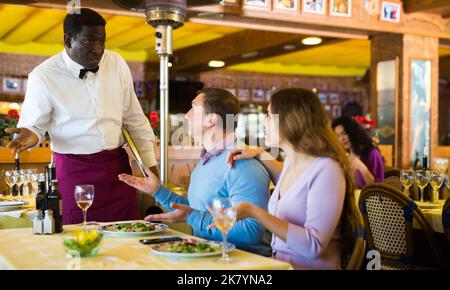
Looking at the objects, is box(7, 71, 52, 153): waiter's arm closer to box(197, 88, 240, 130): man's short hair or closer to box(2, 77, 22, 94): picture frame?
box(197, 88, 240, 130): man's short hair

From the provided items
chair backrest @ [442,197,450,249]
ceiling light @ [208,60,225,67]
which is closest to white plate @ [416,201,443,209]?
chair backrest @ [442,197,450,249]

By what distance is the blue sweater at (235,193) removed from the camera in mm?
2422

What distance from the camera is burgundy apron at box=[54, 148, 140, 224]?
3.19 m

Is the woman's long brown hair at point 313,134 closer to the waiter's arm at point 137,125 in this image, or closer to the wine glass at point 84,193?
the wine glass at point 84,193

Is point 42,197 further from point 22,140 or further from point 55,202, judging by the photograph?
point 22,140

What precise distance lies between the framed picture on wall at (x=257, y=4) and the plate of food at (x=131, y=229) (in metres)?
4.31

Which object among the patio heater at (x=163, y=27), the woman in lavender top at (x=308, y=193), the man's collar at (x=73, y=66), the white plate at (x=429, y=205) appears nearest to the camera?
the woman in lavender top at (x=308, y=193)

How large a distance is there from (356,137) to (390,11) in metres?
2.73

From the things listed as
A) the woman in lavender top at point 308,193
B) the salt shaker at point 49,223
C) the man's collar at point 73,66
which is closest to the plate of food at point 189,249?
the woman in lavender top at point 308,193

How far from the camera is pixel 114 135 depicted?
131 inches

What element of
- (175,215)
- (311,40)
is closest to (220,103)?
(175,215)

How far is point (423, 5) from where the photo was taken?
7.30 metres
